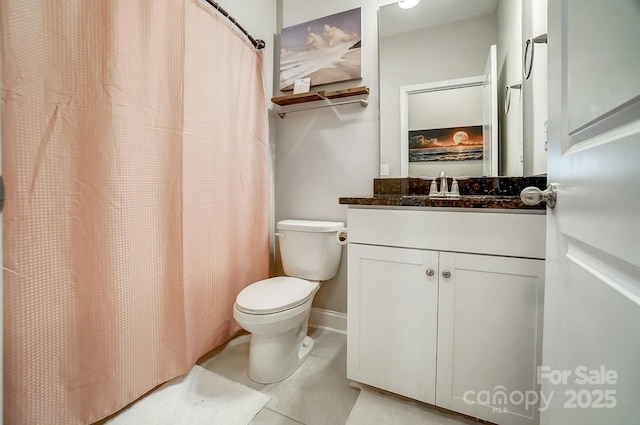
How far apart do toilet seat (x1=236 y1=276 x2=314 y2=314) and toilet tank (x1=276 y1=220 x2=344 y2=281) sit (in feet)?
0.52

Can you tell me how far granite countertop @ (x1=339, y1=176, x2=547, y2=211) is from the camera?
0.92 meters

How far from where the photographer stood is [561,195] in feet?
1.82

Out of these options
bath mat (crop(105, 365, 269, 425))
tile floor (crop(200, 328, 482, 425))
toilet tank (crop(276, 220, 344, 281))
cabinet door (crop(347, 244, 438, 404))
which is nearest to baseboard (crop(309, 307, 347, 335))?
tile floor (crop(200, 328, 482, 425))

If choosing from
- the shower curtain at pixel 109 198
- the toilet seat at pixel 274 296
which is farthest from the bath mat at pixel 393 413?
the shower curtain at pixel 109 198

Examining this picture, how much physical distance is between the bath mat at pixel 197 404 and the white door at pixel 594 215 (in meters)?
1.07

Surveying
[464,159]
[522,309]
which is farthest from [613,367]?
[464,159]

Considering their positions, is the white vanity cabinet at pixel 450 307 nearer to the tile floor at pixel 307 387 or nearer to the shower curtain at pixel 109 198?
the tile floor at pixel 307 387

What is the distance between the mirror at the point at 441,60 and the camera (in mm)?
1333

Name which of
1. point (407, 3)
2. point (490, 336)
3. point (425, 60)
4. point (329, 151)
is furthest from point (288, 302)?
point (407, 3)

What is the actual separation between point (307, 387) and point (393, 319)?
0.57 meters

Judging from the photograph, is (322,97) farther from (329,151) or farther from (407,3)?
(407,3)

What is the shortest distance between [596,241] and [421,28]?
157 centimetres

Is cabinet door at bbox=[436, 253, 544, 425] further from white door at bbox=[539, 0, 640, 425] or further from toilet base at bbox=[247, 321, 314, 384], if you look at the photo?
toilet base at bbox=[247, 321, 314, 384]

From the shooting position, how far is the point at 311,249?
1.63 meters
